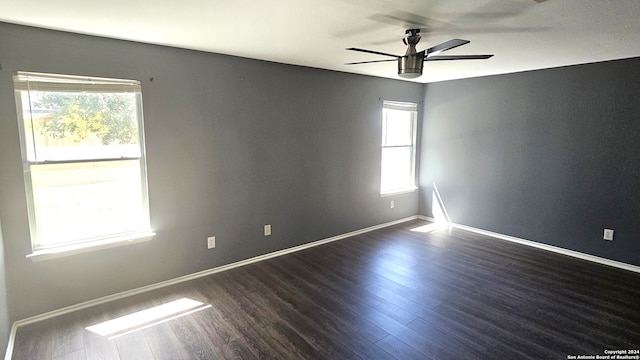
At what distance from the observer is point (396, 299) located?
3.03m

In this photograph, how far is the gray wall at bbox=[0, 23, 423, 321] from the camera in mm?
2596

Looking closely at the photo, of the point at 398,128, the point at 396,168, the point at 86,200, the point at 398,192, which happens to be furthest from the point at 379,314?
A: the point at 398,128

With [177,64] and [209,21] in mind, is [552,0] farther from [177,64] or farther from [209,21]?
[177,64]

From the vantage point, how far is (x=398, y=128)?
5.36 m

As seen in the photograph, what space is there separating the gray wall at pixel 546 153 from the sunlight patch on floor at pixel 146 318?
407 centimetres

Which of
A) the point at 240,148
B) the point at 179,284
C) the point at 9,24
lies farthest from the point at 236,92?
the point at 179,284

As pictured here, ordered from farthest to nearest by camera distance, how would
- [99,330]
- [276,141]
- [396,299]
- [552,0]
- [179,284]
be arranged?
1. [276,141]
2. [179,284]
3. [396,299]
4. [99,330]
5. [552,0]

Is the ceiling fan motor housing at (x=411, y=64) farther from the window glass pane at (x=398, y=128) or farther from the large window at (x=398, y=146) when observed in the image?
the window glass pane at (x=398, y=128)

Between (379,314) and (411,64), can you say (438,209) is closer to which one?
(379,314)

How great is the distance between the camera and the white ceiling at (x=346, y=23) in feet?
6.63

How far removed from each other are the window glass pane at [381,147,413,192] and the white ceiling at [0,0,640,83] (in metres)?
2.20

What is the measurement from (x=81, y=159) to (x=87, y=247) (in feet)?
2.45

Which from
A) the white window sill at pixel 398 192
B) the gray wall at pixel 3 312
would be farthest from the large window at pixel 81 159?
the white window sill at pixel 398 192

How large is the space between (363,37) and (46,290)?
331cm
